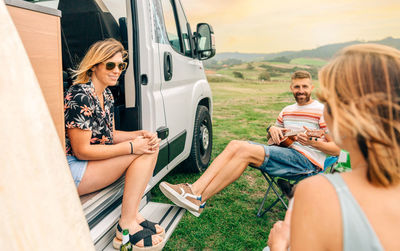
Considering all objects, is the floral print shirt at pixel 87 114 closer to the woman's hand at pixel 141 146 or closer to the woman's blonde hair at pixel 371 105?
the woman's hand at pixel 141 146

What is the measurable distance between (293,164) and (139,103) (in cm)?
130

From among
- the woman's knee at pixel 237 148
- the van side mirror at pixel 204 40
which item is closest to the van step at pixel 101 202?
the woman's knee at pixel 237 148

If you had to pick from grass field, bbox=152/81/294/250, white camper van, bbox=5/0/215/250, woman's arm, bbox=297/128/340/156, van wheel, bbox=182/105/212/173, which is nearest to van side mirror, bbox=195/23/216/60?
white camper van, bbox=5/0/215/250

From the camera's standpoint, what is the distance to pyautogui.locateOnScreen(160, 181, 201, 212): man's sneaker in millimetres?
2551

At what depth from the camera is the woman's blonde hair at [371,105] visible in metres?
0.82

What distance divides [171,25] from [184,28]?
41cm

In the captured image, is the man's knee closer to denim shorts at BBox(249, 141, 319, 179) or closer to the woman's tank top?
denim shorts at BBox(249, 141, 319, 179)

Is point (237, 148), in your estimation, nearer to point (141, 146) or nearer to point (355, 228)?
point (141, 146)

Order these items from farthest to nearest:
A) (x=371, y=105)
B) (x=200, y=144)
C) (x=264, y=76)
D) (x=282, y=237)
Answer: (x=264, y=76) < (x=200, y=144) < (x=282, y=237) < (x=371, y=105)

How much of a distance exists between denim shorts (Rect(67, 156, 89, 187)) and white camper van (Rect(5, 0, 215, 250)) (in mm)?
147

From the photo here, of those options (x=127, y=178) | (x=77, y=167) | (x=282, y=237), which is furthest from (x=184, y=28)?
(x=282, y=237)

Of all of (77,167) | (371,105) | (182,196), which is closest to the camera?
(371,105)

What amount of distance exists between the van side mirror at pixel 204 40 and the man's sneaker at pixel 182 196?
1.74 meters

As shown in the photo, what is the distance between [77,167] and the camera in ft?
6.62
